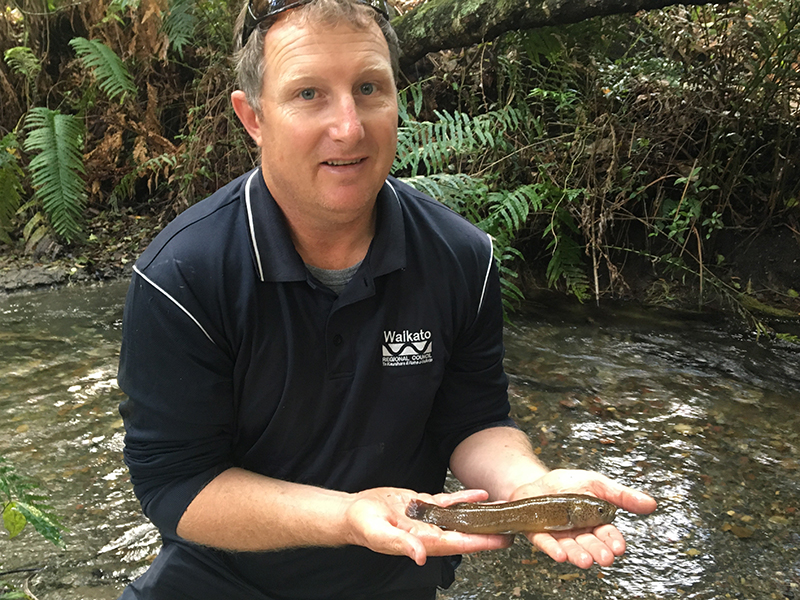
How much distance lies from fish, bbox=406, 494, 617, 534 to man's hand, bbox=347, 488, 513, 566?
0.18 feet

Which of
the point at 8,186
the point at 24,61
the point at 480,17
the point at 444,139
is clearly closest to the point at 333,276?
the point at 444,139

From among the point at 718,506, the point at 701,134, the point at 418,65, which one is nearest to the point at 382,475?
the point at 718,506

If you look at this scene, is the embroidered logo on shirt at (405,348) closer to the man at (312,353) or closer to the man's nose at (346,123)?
the man at (312,353)

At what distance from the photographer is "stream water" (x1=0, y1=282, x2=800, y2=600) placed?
3311 mm

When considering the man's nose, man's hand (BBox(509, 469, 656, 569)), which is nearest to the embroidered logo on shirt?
man's hand (BBox(509, 469, 656, 569))

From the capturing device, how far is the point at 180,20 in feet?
27.3

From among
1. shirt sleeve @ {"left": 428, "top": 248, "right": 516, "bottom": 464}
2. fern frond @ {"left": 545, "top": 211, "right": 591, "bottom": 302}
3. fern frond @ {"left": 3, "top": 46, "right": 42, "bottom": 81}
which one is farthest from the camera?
fern frond @ {"left": 3, "top": 46, "right": 42, "bottom": 81}

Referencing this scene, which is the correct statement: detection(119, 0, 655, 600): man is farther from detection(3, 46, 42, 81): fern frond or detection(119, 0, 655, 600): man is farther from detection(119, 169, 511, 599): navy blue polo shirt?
detection(3, 46, 42, 81): fern frond

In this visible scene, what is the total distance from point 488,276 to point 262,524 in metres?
1.16

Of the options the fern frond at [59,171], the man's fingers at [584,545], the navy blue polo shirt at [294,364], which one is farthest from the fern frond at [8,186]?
the man's fingers at [584,545]

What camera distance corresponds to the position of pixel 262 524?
7.03 feet

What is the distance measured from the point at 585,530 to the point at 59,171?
25.5 feet

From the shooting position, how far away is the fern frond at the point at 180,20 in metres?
8.27

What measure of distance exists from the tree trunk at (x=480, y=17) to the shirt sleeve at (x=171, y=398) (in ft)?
14.2
